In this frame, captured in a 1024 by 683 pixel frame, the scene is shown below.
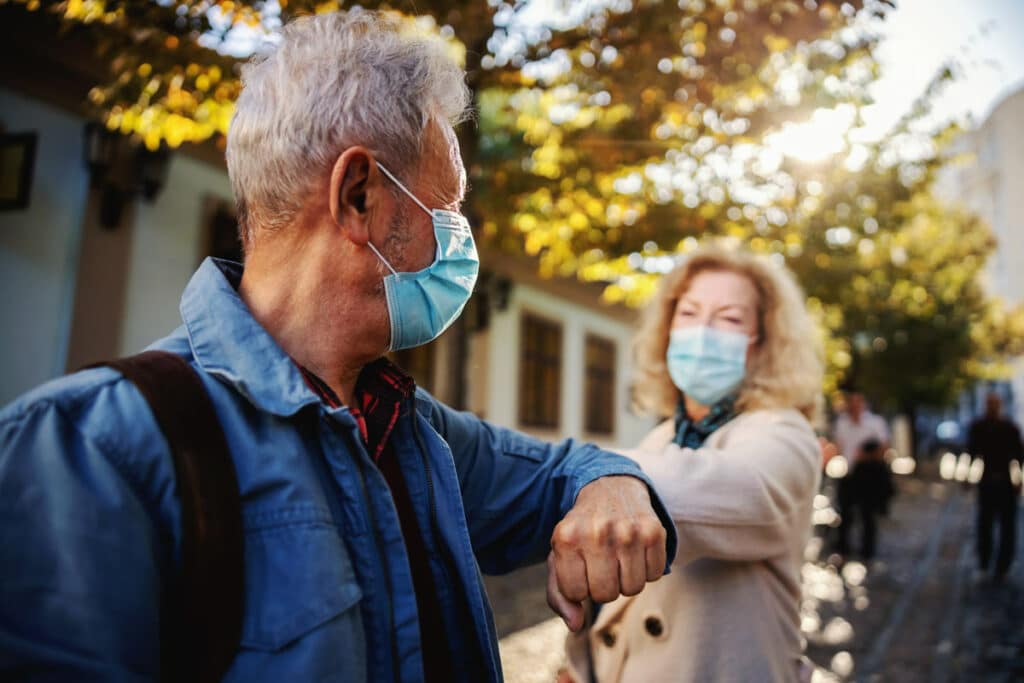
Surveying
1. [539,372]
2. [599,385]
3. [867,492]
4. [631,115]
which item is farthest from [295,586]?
[599,385]

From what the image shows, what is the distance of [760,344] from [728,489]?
33.9 inches

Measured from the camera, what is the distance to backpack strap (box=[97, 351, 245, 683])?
963mm

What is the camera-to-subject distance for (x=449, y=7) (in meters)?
4.70

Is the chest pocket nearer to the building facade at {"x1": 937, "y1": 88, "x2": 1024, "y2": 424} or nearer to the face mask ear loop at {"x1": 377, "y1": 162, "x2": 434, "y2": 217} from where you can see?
the face mask ear loop at {"x1": 377, "y1": 162, "x2": 434, "y2": 217}

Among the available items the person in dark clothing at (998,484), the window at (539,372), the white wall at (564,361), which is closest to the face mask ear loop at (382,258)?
the person in dark clothing at (998,484)

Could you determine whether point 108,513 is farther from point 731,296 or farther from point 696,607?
point 731,296

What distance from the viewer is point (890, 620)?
6777 millimetres

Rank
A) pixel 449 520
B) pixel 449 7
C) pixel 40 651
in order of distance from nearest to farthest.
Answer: pixel 40 651
pixel 449 520
pixel 449 7

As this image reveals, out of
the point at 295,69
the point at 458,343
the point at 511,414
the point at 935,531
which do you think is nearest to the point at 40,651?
the point at 295,69

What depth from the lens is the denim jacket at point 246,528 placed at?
88cm

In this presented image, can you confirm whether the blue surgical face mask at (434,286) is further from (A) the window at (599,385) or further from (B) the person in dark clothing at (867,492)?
(A) the window at (599,385)

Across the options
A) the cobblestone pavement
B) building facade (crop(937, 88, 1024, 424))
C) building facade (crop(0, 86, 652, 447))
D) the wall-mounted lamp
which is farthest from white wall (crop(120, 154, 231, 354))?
building facade (crop(937, 88, 1024, 424))

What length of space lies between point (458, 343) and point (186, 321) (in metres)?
4.80

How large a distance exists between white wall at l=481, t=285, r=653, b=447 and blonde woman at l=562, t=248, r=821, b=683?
992 cm
